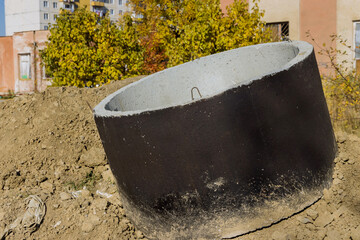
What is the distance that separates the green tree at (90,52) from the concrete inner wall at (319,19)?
749cm

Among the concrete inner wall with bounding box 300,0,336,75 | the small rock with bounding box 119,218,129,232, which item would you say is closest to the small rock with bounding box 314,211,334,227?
the small rock with bounding box 119,218,129,232

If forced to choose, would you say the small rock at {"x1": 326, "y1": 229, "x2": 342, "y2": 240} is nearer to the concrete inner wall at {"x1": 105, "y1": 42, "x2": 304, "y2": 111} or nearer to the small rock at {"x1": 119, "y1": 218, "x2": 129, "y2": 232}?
the small rock at {"x1": 119, "y1": 218, "x2": 129, "y2": 232}

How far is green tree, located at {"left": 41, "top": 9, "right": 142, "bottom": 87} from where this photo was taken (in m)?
8.78

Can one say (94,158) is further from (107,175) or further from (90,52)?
(90,52)

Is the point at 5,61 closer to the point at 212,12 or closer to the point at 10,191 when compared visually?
the point at 212,12

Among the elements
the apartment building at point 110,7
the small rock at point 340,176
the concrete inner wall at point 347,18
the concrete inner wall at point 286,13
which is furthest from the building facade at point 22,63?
the apartment building at point 110,7

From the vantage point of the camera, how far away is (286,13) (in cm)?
1446

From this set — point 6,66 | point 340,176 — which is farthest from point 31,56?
point 340,176

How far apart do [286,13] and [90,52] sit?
8.56 meters

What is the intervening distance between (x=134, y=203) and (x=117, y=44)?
6480 mm

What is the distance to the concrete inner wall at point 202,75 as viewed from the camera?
4.32m

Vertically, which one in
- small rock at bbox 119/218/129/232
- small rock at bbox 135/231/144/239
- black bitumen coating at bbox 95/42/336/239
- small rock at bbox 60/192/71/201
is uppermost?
black bitumen coating at bbox 95/42/336/239

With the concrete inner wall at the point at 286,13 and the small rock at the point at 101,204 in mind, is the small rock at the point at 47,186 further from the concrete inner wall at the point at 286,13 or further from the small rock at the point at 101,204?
the concrete inner wall at the point at 286,13

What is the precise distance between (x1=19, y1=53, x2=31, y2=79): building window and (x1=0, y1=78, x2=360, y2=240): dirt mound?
20.9 metres
